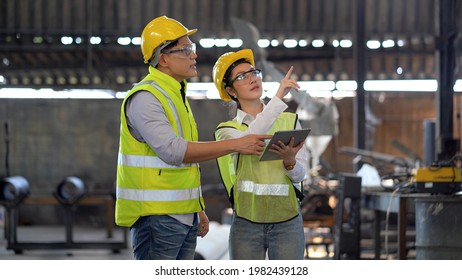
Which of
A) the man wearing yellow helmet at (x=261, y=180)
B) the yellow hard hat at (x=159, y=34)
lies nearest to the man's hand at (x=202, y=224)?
the man wearing yellow helmet at (x=261, y=180)

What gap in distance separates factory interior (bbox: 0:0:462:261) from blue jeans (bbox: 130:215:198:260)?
316 centimetres

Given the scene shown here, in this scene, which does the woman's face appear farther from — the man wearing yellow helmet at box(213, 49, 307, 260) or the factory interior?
the factory interior

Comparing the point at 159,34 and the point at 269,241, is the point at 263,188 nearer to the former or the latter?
the point at 269,241

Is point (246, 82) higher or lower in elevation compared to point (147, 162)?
higher

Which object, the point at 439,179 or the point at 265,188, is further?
the point at 439,179

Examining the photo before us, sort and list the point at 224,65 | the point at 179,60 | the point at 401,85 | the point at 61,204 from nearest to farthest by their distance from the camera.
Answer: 1. the point at 179,60
2. the point at 224,65
3. the point at 61,204
4. the point at 401,85

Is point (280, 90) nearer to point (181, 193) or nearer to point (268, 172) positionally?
point (268, 172)

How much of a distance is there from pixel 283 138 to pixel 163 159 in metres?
0.44

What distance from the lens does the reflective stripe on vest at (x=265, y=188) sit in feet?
10.7

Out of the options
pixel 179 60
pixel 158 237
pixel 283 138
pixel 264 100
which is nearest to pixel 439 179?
pixel 283 138

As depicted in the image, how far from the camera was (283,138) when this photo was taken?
121 inches

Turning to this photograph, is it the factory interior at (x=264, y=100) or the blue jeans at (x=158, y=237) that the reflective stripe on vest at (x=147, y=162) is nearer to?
the blue jeans at (x=158, y=237)

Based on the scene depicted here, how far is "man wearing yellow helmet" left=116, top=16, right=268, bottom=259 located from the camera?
2965mm
